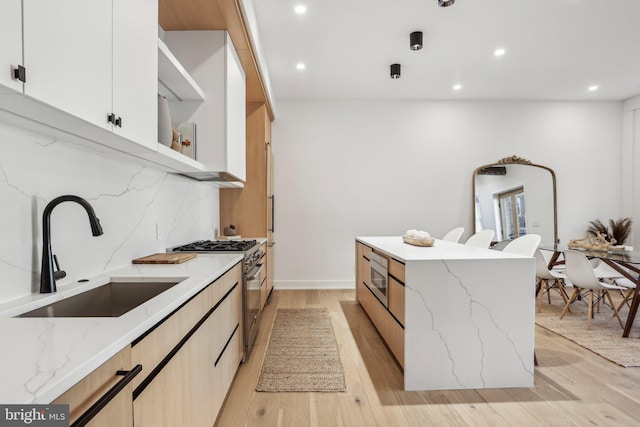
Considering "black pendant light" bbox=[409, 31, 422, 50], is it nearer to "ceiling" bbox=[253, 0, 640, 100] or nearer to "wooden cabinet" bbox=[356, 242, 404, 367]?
"ceiling" bbox=[253, 0, 640, 100]

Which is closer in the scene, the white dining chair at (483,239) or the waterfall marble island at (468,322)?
the waterfall marble island at (468,322)

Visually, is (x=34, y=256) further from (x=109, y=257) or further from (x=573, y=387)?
(x=573, y=387)

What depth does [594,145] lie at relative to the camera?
5.18m

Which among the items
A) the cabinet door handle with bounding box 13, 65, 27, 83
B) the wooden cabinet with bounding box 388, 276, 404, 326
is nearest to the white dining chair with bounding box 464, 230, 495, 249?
the wooden cabinet with bounding box 388, 276, 404, 326

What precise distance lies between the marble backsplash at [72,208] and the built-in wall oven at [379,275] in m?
1.70

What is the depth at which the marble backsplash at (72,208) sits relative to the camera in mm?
1158

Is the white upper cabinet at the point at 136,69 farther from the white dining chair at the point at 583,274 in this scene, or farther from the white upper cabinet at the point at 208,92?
the white dining chair at the point at 583,274

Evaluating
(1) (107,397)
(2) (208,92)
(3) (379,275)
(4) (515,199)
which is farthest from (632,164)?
(1) (107,397)

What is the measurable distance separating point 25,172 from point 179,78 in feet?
3.79

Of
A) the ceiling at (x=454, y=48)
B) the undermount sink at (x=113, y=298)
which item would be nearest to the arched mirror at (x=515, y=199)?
the ceiling at (x=454, y=48)

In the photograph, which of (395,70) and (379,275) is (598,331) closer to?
(379,275)

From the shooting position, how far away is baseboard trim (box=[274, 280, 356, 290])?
16.2ft

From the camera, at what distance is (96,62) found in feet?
3.67

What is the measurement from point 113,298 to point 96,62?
1.01m
